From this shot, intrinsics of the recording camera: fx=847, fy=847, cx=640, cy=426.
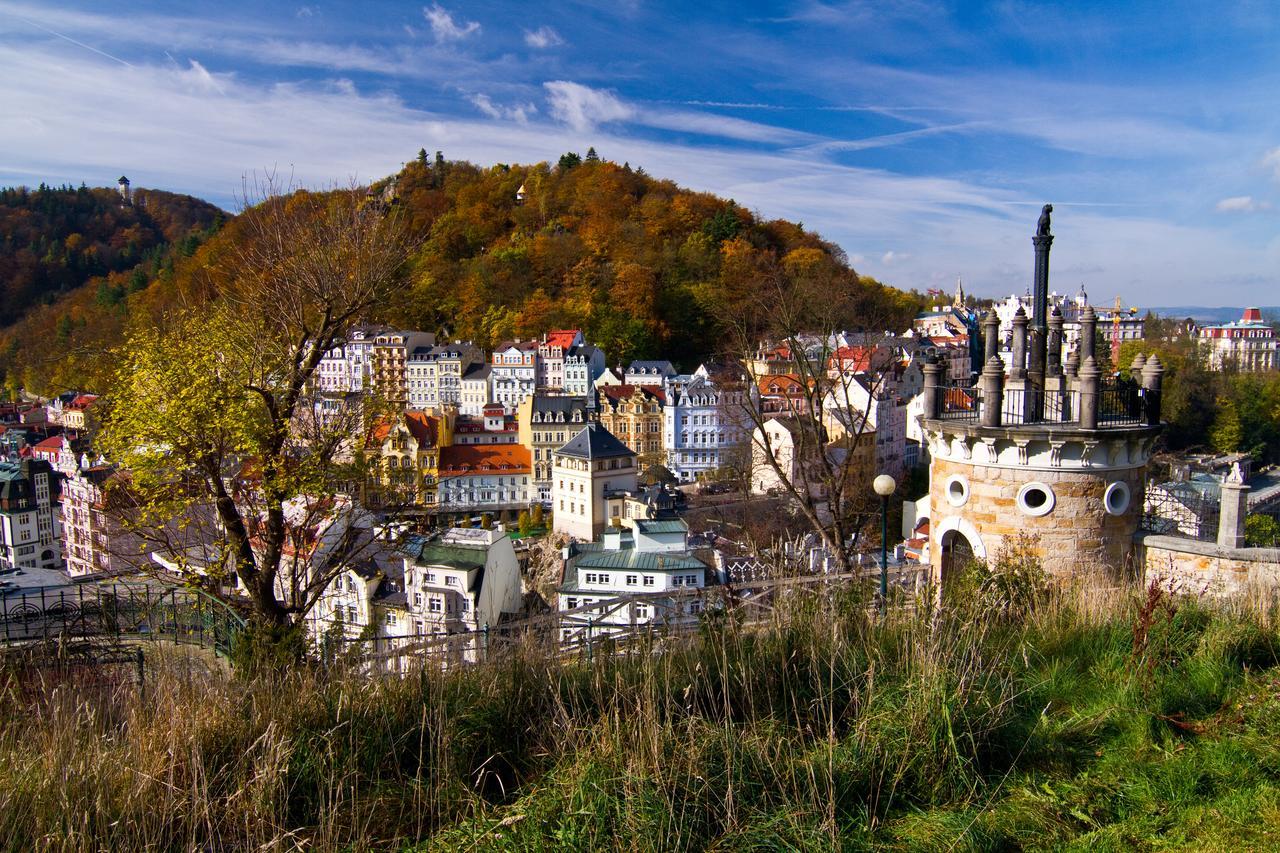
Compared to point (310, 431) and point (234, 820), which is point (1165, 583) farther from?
point (310, 431)

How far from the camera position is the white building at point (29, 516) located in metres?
47.9

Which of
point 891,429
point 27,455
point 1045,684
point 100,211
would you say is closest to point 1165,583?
point 1045,684

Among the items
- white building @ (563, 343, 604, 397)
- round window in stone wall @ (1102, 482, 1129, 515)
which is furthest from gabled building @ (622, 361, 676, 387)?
round window in stone wall @ (1102, 482, 1129, 515)

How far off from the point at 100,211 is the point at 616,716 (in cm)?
13562

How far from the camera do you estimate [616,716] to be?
345 centimetres

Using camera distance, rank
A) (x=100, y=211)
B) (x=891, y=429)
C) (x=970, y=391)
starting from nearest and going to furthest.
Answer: (x=970, y=391), (x=891, y=429), (x=100, y=211)

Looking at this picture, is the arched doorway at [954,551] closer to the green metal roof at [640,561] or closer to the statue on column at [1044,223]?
the statue on column at [1044,223]

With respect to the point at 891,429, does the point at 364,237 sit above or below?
above

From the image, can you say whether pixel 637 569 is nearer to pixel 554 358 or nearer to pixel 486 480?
pixel 486 480

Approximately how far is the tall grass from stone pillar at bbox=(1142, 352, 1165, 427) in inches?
151

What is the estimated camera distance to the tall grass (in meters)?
3.06

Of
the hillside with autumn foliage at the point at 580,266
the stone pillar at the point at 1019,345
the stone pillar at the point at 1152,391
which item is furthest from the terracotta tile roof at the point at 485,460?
the stone pillar at the point at 1152,391

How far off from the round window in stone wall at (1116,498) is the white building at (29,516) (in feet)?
174

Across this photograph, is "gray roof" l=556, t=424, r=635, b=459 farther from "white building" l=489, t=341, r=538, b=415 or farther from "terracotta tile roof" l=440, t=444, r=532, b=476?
"white building" l=489, t=341, r=538, b=415
